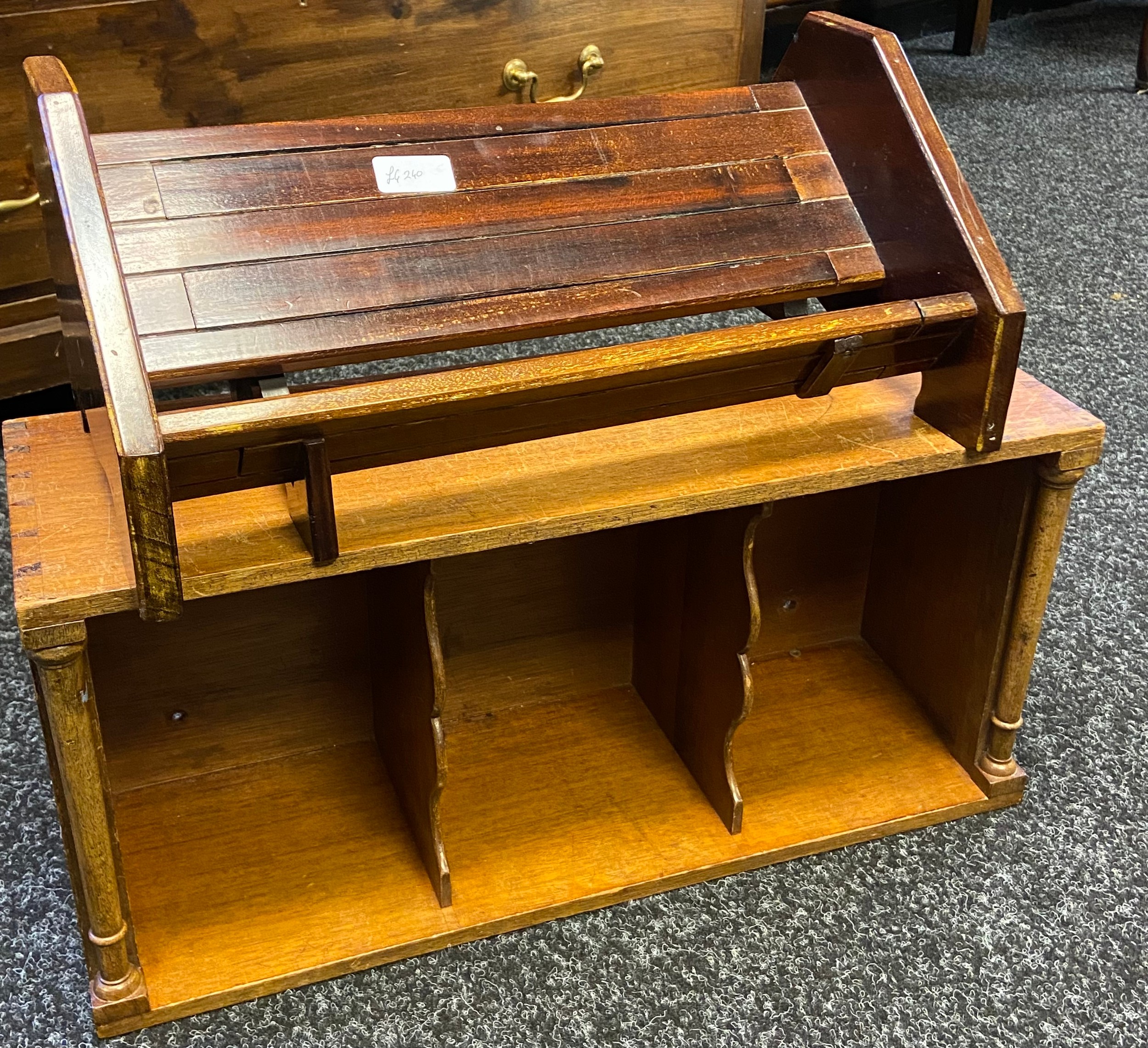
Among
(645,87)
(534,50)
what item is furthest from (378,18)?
(645,87)

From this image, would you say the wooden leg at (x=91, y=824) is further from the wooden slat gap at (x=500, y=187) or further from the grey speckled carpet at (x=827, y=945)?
the wooden slat gap at (x=500, y=187)

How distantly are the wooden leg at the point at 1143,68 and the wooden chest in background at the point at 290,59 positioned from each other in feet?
6.60

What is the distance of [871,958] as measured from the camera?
5.08ft

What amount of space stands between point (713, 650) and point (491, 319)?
0.47 m

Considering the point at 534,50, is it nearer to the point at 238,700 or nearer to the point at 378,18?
the point at 378,18

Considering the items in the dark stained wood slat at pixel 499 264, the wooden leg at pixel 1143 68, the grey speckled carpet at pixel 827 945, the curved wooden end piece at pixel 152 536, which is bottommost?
the grey speckled carpet at pixel 827 945

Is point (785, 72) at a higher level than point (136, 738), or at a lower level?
higher

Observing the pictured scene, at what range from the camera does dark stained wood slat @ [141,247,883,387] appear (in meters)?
1.33

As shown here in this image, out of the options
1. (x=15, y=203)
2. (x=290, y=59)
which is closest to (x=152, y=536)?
(x=15, y=203)

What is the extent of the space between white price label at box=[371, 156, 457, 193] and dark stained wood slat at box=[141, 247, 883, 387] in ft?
0.45

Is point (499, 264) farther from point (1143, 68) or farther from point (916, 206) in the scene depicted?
point (1143, 68)

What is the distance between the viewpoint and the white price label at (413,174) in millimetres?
1453

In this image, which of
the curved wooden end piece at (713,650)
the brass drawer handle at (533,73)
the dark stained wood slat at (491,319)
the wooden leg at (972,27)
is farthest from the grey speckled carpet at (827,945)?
the wooden leg at (972,27)

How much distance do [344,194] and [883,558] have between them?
0.89 m
